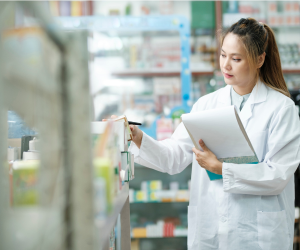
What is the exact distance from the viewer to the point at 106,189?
52cm

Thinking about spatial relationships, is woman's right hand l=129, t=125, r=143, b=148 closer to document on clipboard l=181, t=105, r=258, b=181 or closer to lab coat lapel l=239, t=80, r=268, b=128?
document on clipboard l=181, t=105, r=258, b=181

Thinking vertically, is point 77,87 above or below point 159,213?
above

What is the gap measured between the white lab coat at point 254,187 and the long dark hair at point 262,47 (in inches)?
2.4

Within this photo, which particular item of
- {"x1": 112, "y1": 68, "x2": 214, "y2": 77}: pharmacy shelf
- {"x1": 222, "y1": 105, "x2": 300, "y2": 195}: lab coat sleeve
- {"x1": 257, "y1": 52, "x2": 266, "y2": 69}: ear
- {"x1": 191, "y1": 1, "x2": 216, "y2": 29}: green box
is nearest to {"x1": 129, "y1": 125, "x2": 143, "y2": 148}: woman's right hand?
{"x1": 222, "y1": 105, "x2": 300, "y2": 195}: lab coat sleeve

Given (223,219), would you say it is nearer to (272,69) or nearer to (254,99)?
(254,99)

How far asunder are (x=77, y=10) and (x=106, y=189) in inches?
125

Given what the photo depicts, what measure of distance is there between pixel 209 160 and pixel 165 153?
240 millimetres

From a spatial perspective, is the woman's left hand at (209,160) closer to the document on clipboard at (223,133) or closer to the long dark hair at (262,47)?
the document on clipboard at (223,133)

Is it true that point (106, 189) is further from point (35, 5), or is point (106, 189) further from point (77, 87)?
point (35, 5)

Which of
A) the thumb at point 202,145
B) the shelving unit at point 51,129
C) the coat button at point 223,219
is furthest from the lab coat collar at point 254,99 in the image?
the shelving unit at point 51,129

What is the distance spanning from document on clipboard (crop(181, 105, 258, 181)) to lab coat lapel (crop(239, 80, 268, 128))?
0.19 metres

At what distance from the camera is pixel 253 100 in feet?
4.39

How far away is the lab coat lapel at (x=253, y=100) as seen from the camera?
1.32 m

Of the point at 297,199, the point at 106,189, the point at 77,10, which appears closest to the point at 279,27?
the point at 297,199
